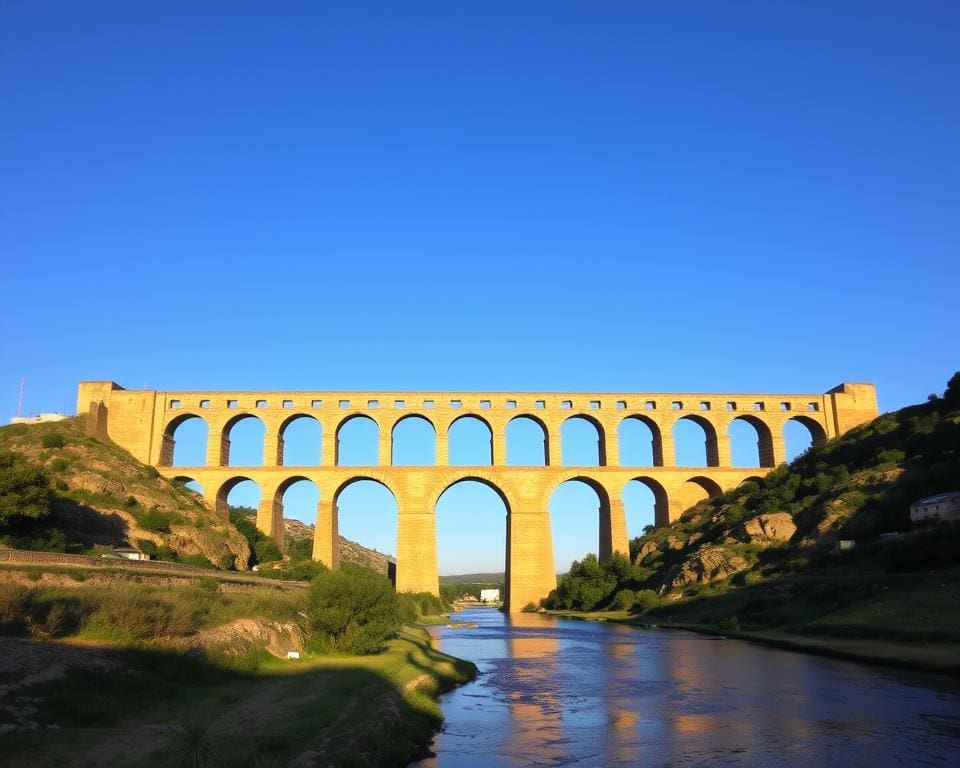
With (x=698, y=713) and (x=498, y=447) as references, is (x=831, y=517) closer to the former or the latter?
(x=498, y=447)

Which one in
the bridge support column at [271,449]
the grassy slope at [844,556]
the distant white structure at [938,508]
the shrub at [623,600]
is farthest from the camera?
the bridge support column at [271,449]

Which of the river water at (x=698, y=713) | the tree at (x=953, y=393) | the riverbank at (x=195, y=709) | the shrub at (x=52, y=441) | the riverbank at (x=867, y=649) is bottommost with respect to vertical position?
the river water at (x=698, y=713)

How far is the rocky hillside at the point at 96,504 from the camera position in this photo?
84.0 feet

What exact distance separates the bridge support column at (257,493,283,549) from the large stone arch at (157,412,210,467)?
5.86 m

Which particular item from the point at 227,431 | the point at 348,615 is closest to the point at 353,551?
the point at 227,431

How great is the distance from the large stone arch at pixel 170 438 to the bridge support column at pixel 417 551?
14.1 metres

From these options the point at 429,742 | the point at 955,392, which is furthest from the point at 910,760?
the point at 955,392

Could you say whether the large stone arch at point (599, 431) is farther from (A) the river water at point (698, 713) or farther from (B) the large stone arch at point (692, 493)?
(A) the river water at point (698, 713)

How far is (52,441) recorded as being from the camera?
132 feet

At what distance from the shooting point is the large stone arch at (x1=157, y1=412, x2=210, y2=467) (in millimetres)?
48941

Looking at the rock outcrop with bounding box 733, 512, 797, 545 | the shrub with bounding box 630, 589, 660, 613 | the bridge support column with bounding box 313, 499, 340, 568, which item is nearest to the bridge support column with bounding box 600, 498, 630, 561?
the shrub with bounding box 630, 589, 660, 613

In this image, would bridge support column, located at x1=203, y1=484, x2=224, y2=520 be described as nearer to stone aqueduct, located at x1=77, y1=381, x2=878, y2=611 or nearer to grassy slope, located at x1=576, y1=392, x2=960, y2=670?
stone aqueduct, located at x1=77, y1=381, x2=878, y2=611

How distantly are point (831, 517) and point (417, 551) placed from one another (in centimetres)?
2288

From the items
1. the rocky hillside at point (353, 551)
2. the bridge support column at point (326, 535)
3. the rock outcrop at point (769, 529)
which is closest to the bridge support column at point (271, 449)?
the bridge support column at point (326, 535)
